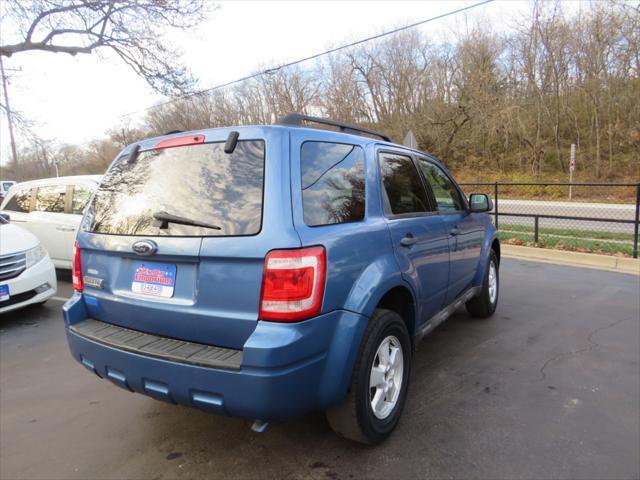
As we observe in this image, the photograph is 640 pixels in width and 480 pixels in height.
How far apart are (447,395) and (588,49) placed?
2892 centimetres

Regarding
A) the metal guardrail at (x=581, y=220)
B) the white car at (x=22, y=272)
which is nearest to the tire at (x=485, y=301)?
the metal guardrail at (x=581, y=220)

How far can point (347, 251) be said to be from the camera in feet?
7.48

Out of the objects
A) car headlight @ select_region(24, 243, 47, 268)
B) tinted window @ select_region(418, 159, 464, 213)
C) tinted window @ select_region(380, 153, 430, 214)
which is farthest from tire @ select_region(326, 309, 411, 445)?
car headlight @ select_region(24, 243, 47, 268)

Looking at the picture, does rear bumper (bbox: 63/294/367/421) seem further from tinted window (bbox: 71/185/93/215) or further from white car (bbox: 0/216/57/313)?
tinted window (bbox: 71/185/93/215)

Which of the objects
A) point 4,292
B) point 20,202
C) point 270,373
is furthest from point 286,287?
point 20,202

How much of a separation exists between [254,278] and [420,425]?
1.58 metres

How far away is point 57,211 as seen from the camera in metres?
7.35

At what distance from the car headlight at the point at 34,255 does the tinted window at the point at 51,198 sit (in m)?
A: 2.07

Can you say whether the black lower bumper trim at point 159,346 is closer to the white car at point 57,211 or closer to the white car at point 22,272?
the white car at point 22,272

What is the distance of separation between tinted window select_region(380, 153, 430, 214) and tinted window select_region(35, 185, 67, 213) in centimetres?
634

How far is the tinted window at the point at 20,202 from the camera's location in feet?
25.8

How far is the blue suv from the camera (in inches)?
80.4

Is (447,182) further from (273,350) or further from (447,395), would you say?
(273,350)

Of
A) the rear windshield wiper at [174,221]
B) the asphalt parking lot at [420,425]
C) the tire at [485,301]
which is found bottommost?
the asphalt parking lot at [420,425]
